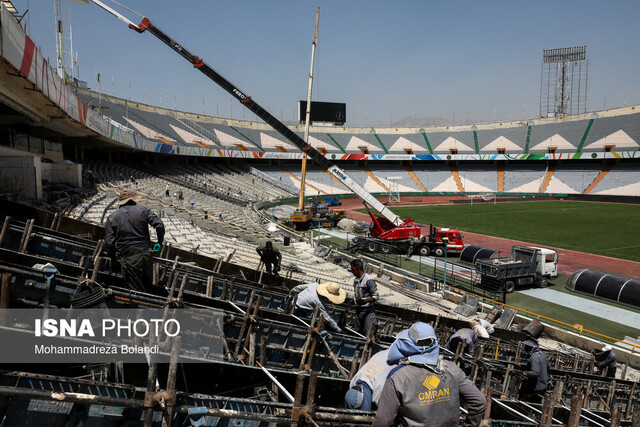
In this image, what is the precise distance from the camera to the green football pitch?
1101 inches

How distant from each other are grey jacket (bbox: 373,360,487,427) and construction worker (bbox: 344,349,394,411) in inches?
15.9

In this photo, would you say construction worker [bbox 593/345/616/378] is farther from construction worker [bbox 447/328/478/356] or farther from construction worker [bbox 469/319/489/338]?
construction worker [bbox 447/328/478/356]

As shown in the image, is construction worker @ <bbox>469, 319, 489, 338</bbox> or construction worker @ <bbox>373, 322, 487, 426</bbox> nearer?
construction worker @ <bbox>373, 322, 487, 426</bbox>

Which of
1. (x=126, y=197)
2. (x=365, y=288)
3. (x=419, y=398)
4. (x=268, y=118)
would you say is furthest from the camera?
(x=268, y=118)

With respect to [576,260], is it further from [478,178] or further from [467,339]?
[478,178]

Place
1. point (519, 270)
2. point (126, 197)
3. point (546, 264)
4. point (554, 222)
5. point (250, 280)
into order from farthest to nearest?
point (554, 222), point (546, 264), point (519, 270), point (250, 280), point (126, 197)

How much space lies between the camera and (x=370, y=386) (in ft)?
10.4

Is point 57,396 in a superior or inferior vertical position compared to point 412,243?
superior

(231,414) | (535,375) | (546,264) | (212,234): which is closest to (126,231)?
(231,414)

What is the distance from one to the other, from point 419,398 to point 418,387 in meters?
0.07

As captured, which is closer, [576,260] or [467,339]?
[467,339]

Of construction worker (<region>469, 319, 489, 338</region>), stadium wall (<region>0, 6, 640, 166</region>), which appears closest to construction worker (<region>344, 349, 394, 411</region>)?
construction worker (<region>469, 319, 489, 338</region>)

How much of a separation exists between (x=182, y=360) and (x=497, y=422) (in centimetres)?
295

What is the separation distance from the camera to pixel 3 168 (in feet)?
41.5
